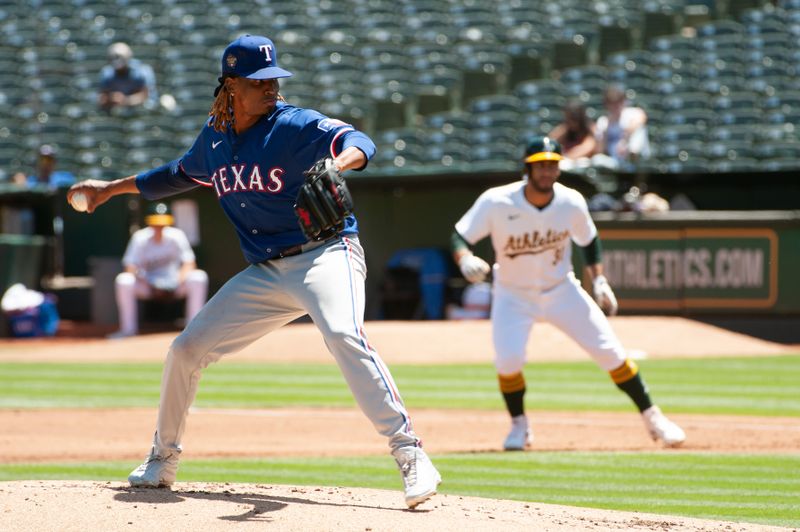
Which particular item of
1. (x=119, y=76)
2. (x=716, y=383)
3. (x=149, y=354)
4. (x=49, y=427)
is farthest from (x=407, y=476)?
(x=119, y=76)

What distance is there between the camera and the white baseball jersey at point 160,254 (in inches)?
591

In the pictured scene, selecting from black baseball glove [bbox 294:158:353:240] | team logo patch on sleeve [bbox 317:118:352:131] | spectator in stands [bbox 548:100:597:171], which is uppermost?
spectator in stands [bbox 548:100:597:171]

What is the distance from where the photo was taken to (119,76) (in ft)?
58.5

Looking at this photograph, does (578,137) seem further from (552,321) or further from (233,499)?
(233,499)

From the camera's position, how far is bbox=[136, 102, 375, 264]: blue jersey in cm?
475

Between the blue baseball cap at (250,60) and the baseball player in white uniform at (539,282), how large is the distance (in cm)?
313

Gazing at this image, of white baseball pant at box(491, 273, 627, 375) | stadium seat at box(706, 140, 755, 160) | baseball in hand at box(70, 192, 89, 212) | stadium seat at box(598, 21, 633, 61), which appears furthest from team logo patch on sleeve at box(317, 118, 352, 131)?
stadium seat at box(598, 21, 633, 61)

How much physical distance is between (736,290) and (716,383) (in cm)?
335

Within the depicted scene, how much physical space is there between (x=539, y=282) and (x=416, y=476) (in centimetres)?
344

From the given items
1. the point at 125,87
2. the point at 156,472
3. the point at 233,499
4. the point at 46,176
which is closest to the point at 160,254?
the point at 46,176

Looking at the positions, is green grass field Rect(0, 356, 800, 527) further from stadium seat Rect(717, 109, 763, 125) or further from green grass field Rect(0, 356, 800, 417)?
stadium seat Rect(717, 109, 763, 125)

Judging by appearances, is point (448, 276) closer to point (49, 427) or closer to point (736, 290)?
point (736, 290)

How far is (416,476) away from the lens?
4.57 m

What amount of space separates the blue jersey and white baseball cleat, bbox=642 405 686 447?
3431 millimetres
